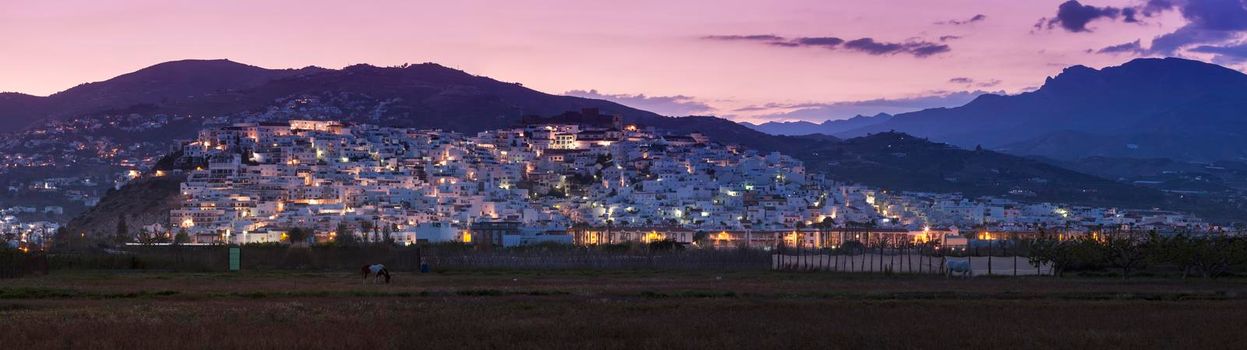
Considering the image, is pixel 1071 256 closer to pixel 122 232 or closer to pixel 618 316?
pixel 618 316

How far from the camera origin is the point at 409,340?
22.4 meters

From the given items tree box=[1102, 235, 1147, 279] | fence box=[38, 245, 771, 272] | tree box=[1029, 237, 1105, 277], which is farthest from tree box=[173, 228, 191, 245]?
tree box=[1102, 235, 1147, 279]

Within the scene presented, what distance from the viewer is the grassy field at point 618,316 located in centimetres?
2233

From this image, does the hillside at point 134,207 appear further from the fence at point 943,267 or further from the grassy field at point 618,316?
the grassy field at point 618,316

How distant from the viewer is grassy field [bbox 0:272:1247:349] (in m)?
22.3

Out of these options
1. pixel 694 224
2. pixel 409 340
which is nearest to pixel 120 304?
pixel 409 340

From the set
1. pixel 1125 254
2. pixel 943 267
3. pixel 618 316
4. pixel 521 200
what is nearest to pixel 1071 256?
pixel 1125 254

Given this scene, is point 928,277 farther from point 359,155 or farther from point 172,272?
point 359,155

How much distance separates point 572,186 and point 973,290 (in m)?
139

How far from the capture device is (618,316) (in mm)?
27156

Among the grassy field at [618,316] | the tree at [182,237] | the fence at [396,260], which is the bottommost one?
the tree at [182,237]

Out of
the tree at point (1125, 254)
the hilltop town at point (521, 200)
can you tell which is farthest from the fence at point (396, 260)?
the hilltop town at point (521, 200)

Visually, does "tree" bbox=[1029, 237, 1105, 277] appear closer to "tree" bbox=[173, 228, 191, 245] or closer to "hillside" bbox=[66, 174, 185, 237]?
"tree" bbox=[173, 228, 191, 245]

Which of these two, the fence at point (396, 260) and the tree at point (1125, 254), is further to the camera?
the fence at point (396, 260)
